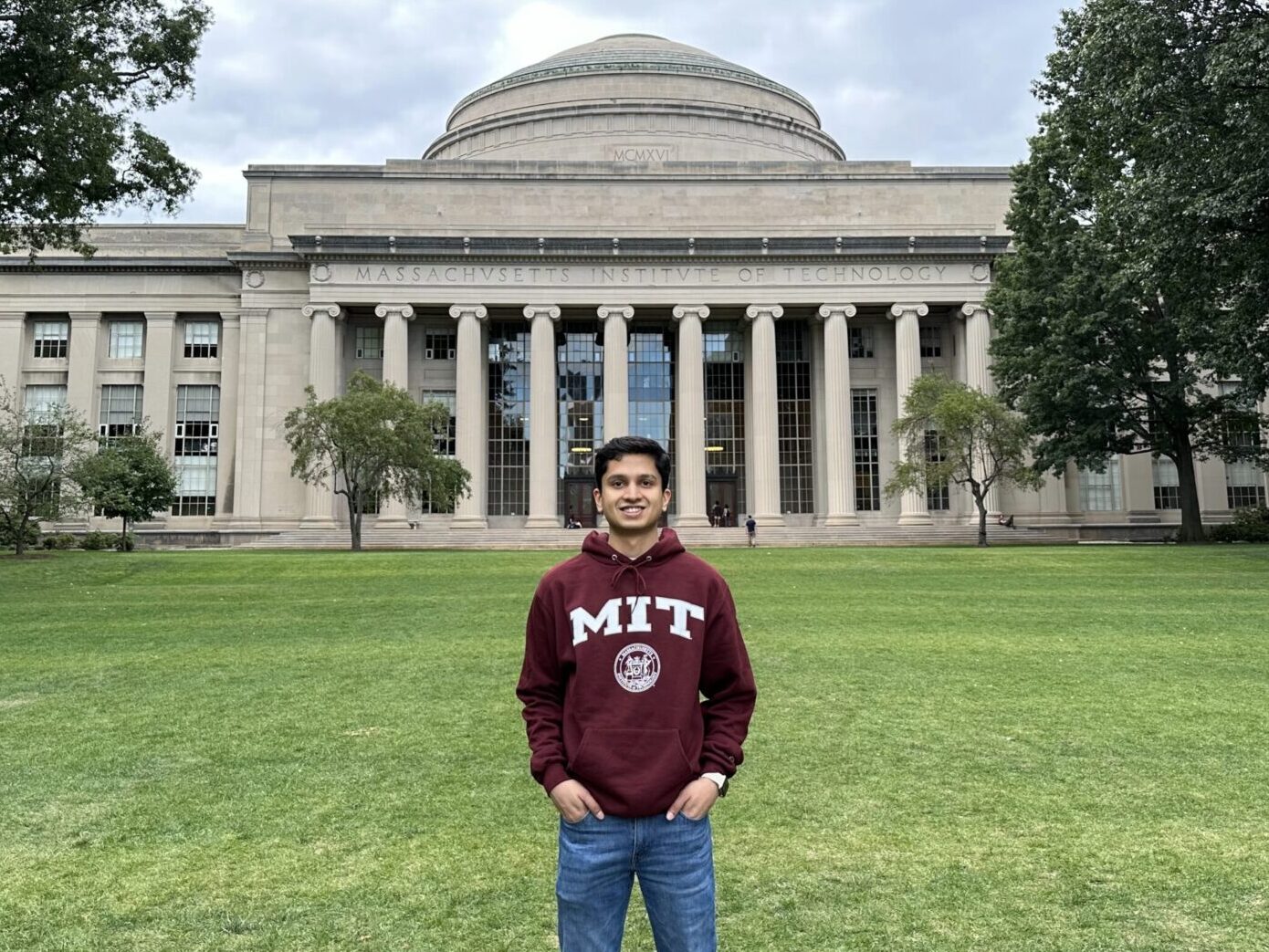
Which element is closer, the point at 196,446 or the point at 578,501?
the point at 196,446

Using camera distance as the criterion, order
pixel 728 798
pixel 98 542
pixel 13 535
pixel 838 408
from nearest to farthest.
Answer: pixel 728 798
pixel 13 535
pixel 98 542
pixel 838 408

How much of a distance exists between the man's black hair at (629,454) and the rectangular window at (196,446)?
186 feet

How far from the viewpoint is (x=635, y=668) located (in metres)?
3.21

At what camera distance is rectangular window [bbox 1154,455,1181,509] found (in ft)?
180

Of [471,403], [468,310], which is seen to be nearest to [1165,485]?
[471,403]

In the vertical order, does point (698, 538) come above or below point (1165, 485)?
below

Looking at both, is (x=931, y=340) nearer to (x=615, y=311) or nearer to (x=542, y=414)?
(x=615, y=311)

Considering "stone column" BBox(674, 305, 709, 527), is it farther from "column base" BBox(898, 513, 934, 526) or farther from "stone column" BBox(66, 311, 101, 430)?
"stone column" BBox(66, 311, 101, 430)

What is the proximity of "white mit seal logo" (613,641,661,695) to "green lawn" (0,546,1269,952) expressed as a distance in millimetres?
2073

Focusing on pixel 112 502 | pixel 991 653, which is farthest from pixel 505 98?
pixel 991 653

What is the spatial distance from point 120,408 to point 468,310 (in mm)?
21877

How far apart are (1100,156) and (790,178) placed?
31.5 m

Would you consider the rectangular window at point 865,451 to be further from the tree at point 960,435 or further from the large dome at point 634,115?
the large dome at point 634,115

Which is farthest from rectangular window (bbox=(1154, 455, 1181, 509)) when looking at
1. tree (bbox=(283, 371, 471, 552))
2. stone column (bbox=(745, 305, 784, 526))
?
tree (bbox=(283, 371, 471, 552))
